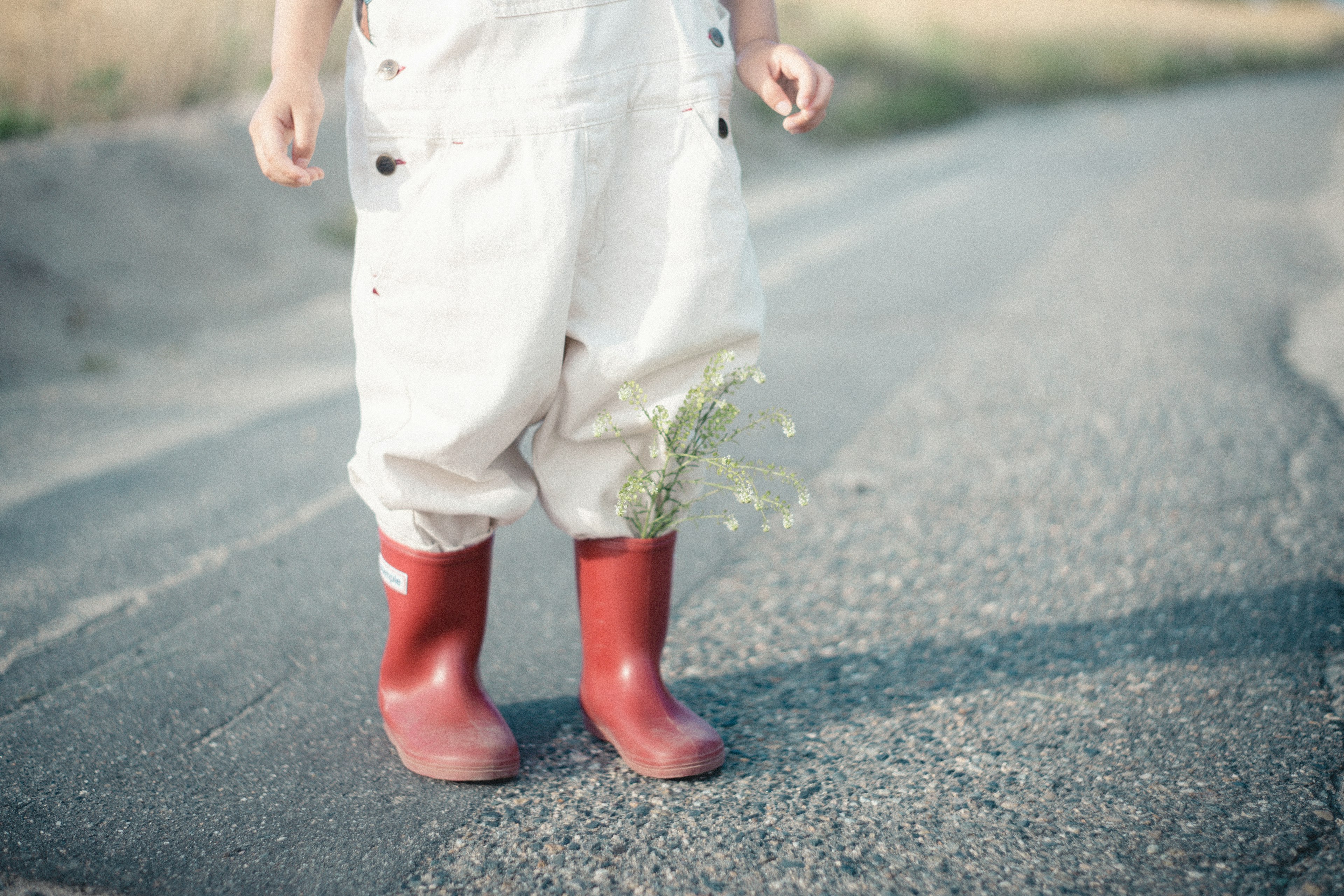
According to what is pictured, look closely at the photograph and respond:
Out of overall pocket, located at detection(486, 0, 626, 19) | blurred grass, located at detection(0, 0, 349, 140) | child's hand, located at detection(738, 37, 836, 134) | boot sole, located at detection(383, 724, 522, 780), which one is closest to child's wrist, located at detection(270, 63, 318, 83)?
overall pocket, located at detection(486, 0, 626, 19)

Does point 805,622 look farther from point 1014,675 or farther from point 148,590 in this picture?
point 148,590

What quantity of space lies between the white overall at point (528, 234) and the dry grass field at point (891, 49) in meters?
4.99

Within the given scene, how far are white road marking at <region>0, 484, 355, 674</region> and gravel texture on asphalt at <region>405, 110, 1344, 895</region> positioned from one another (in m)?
1.02

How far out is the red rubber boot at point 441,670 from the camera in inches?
56.7

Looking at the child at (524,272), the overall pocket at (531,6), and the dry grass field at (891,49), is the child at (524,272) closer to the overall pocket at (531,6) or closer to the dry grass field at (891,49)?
the overall pocket at (531,6)

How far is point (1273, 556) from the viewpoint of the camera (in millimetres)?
2109

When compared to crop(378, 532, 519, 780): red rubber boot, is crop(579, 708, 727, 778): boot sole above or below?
below

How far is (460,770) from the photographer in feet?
4.70

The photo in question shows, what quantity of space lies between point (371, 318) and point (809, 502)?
1441 mm

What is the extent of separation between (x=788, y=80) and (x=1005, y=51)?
16045 mm

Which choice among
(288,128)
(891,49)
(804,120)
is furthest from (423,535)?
(891,49)

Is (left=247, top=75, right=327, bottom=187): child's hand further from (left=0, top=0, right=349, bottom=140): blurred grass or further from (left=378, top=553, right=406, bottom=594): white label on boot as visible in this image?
(left=0, top=0, right=349, bottom=140): blurred grass

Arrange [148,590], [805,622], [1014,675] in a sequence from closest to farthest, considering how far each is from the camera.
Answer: [1014,675] < [805,622] < [148,590]

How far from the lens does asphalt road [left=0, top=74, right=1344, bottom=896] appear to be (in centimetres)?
132
